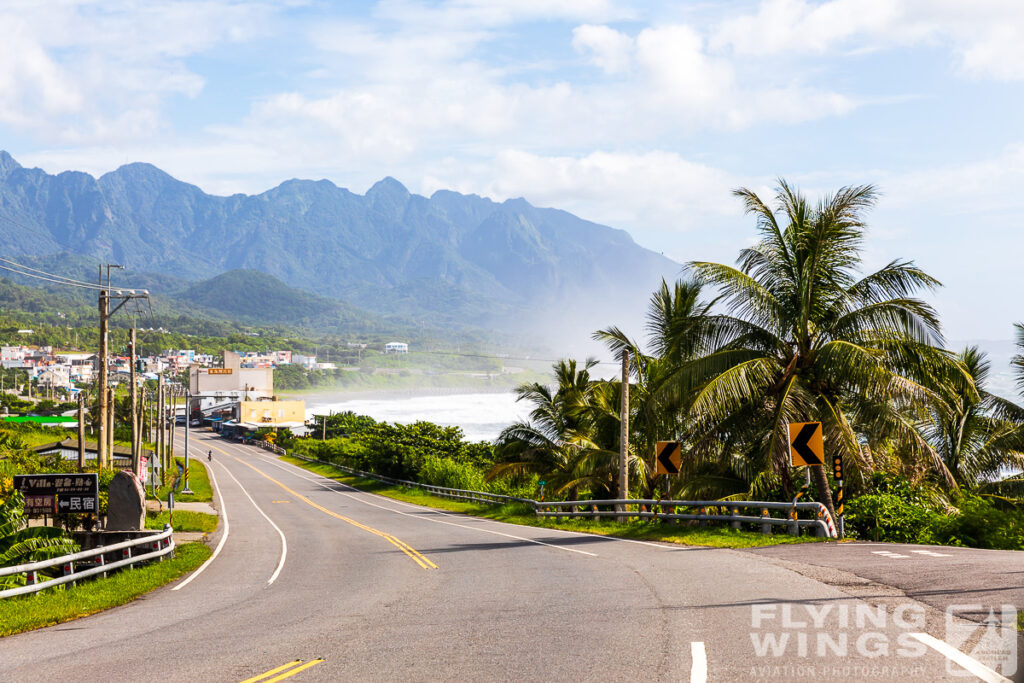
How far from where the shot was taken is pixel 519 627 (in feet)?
34.6

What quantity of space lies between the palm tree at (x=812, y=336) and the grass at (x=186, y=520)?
23543 millimetres

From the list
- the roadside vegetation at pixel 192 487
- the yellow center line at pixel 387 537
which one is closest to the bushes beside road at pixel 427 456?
the yellow center line at pixel 387 537

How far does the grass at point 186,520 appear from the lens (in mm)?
36281

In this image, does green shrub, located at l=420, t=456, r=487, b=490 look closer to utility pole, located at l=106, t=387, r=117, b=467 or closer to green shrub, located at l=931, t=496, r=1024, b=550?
utility pole, located at l=106, t=387, r=117, b=467

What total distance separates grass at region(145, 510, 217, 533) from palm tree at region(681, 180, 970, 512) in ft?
77.2

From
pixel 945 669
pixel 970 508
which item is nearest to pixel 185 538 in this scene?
pixel 970 508

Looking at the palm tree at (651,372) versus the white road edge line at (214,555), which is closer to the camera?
the white road edge line at (214,555)

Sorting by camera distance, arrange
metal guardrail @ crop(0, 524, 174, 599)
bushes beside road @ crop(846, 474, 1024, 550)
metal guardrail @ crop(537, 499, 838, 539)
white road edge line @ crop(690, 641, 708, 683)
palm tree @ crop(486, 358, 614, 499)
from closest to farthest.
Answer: white road edge line @ crop(690, 641, 708, 683)
metal guardrail @ crop(0, 524, 174, 599)
bushes beside road @ crop(846, 474, 1024, 550)
metal guardrail @ crop(537, 499, 838, 539)
palm tree @ crop(486, 358, 614, 499)

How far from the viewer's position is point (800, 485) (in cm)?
2267

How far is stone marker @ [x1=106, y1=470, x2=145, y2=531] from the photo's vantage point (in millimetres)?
24625

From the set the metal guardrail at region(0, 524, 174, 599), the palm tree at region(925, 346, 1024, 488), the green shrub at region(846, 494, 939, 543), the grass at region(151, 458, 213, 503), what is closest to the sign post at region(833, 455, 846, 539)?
the green shrub at region(846, 494, 939, 543)

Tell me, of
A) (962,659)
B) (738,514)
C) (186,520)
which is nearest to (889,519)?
(738,514)

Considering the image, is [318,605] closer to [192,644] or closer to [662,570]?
[192,644]

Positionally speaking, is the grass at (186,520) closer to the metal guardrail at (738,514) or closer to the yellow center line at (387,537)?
the yellow center line at (387,537)
